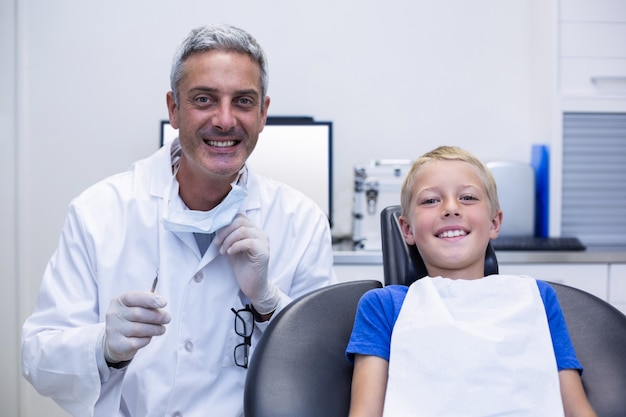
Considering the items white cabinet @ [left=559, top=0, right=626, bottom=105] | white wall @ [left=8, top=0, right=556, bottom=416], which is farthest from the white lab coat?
white cabinet @ [left=559, top=0, right=626, bottom=105]

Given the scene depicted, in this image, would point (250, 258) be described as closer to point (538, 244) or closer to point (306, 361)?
point (306, 361)

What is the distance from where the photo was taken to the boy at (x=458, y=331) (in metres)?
1.07

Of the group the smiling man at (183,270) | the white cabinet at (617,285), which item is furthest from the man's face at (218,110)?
the white cabinet at (617,285)

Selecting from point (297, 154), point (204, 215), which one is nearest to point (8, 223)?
point (297, 154)

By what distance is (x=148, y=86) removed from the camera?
261 centimetres

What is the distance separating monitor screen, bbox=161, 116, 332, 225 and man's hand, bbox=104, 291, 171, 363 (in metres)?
1.36

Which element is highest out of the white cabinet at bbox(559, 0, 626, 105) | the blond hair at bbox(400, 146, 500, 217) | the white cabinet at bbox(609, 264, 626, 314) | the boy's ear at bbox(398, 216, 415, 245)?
the white cabinet at bbox(559, 0, 626, 105)

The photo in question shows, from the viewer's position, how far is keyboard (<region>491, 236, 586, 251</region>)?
2232 mm

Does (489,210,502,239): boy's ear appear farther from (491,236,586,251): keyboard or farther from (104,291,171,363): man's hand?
(491,236,586,251): keyboard

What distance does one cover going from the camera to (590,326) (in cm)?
122

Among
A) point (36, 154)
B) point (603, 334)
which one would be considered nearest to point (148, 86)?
point (36, 154)

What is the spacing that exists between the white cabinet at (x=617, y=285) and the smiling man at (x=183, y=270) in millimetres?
1407

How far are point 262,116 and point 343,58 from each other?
4.29ft

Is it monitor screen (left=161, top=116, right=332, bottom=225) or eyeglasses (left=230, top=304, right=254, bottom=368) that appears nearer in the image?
eyeglasses (left=230, top=304, right=254, bottom=368)
